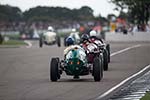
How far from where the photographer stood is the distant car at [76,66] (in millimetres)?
21156

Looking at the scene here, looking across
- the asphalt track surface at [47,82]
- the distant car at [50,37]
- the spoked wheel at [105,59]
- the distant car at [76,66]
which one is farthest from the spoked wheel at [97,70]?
the distant car at [50,37]

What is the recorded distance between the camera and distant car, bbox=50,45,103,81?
21.2 metres

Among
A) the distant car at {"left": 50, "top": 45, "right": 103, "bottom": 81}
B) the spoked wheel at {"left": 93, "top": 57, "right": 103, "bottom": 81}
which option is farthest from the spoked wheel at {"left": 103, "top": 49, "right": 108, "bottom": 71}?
the spoked wheel at {"left": 93, "top": 57, "right": 103, "bottom": 81}

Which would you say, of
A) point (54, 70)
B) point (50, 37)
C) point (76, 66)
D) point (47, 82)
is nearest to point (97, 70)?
point (76, 66)

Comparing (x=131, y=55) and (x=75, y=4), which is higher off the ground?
(x=75, y=4)

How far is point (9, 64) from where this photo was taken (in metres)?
30.8

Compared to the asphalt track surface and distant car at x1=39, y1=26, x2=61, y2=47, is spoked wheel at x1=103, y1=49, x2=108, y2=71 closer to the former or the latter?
the asphalt track surface

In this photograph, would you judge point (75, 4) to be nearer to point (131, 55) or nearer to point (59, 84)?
point (131, 55)

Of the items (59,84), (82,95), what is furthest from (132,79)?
(82,95)

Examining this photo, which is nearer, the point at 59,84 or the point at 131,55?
the point at 59,84

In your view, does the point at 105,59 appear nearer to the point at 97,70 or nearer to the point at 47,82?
the point at 97,70

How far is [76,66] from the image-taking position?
21.2 metres

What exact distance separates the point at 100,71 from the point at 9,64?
33.6 ft

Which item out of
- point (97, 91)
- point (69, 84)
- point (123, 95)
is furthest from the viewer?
point (69, 84)
